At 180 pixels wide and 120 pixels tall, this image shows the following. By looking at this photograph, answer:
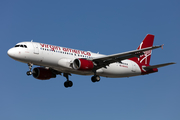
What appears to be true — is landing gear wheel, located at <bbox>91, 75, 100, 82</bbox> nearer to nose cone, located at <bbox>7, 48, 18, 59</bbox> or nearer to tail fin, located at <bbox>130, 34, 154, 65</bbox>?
tail fin, located at <bbox>130, 34, 154, 65</bbox>

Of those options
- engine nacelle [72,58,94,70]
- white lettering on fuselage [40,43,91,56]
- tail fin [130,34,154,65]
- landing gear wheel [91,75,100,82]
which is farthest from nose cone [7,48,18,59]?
tail fin [130,34,154,65]

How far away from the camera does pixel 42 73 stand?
46.8m

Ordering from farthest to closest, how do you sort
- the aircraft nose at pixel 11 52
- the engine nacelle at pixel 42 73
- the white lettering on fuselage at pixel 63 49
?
the engine nacelle at pixel 42 73 < the white lettering on fuselage at pixel 63 49 < the aircraft nose at pixel 11 52

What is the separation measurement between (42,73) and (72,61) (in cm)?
694

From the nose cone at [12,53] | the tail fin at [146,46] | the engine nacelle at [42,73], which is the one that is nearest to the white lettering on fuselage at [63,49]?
the nose cone at [12,53]

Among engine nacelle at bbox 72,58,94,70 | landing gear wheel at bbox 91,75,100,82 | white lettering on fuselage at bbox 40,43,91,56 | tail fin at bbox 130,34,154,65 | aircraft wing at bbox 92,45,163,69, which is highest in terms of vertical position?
tail fin at bbox 130,34,154,65

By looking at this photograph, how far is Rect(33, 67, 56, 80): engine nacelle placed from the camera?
1843 inches

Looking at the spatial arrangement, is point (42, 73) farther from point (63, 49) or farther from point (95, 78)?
point (95, 78)

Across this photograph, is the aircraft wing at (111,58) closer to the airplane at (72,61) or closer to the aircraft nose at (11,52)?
the airplane at (72,61)

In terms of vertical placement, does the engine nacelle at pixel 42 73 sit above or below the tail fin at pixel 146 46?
below

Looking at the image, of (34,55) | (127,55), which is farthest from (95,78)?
(34,55)

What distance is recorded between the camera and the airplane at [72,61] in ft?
131

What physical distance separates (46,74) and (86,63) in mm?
8437

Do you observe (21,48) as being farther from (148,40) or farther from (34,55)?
(148,40)
